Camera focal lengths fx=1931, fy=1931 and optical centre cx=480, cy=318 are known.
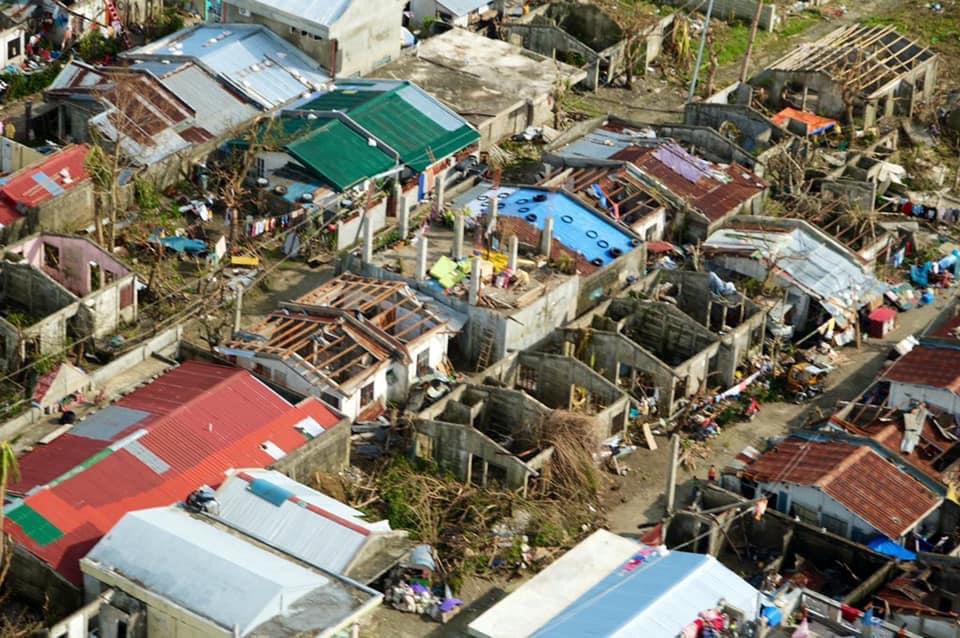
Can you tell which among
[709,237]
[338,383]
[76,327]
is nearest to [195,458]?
[338,383]

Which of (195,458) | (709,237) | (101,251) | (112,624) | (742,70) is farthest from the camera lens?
(742,70)

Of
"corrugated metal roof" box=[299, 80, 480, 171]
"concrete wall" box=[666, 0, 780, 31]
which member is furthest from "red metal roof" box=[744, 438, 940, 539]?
"concrete wall" box=[666, 0, 780, 31]

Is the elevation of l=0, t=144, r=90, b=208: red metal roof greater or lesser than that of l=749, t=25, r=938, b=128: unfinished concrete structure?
greater

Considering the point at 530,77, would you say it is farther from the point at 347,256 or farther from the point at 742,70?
the point at 347,256

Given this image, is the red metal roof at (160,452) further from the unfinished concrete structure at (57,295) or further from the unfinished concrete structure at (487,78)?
the unfinished concrete structure at (487,78)

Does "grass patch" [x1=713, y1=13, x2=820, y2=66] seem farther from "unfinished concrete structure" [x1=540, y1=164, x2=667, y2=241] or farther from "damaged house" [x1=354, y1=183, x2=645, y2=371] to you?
"damaged house" [x1=354, y1=183, x2=645, y2=371]

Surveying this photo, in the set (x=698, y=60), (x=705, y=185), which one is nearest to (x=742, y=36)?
(x=698, y=60)

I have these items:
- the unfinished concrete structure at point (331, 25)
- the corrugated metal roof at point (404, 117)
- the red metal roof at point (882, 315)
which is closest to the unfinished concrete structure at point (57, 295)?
the corrugated metal roof at point (404, 117)
